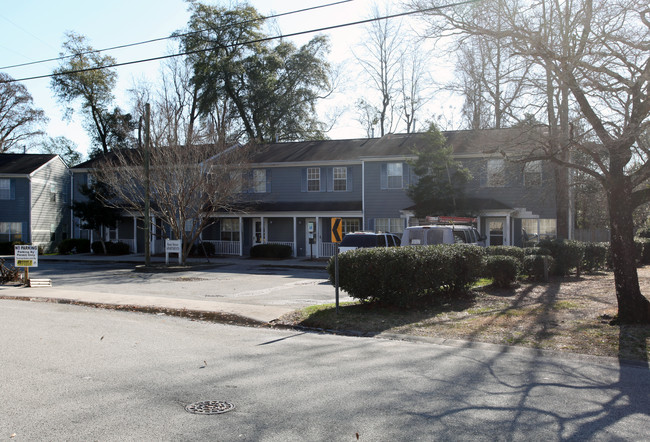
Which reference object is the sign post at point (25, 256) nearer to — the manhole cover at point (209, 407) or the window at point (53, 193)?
the manhole cover at point (209, 407)

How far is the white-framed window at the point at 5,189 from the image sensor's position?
1529 inches

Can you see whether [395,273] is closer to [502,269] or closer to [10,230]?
[502,269]

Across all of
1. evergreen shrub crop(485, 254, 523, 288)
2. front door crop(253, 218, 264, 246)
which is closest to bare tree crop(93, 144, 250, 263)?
front door crop(253, 218, 264, 246)

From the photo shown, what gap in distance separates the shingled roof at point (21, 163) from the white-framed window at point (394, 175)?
26.9 metres

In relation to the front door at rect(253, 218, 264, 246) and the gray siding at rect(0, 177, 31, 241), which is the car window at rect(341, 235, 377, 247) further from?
the gray siding at rect(0, 177, 31, 241)

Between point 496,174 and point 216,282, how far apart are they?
11027mm

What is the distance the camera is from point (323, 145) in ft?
113

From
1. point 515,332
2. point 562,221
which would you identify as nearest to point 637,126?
point 515,332

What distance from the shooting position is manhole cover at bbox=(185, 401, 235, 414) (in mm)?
5422

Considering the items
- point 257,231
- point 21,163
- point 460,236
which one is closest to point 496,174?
point 460,236

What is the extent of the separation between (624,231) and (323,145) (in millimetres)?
25569

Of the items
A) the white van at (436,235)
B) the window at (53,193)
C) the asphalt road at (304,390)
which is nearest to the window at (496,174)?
the white van at (436,235)

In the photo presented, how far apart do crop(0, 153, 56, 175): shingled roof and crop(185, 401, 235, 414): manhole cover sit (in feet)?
129

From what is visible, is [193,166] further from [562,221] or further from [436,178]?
[562,221]
